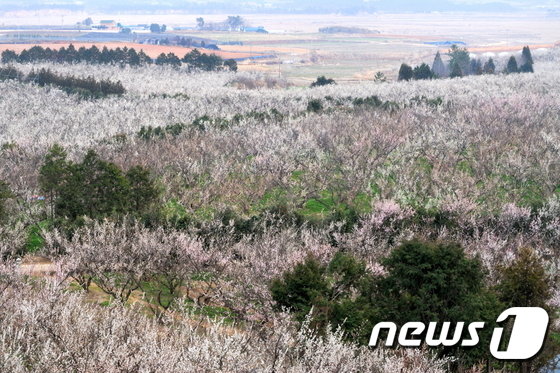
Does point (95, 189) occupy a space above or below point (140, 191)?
above

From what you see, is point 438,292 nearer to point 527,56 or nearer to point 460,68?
point 460,68

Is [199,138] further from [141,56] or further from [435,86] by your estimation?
[141,56]

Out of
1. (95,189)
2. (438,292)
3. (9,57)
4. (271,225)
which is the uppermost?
(9,57)

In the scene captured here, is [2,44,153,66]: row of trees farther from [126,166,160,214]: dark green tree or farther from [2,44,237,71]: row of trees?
[126,166,160,214]: dark green tree

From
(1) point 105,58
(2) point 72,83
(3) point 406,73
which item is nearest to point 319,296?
(2) point 72,83

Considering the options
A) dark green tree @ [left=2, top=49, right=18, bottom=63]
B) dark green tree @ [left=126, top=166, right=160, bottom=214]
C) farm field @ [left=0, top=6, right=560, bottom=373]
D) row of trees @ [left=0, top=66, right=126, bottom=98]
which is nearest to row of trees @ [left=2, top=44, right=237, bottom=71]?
dark green tree @ [left=2, top=49, right=18, bottom=63]

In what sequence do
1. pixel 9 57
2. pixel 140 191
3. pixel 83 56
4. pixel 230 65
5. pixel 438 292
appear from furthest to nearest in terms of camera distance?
1. pixel 230 65
2. pixel 83 56
3. pixel 9 57
4. pixel 140 191
5. pixel 438 292

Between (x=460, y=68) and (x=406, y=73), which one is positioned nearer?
(x=406, y=73)

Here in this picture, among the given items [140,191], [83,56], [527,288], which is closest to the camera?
[527,288]

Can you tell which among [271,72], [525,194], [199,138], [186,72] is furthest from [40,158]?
[271,72]
